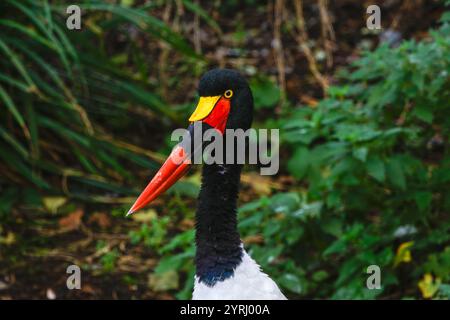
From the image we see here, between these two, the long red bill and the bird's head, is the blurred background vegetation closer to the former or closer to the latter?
the bird's head

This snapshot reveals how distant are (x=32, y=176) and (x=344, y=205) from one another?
2.02 m

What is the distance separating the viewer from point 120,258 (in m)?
5.48

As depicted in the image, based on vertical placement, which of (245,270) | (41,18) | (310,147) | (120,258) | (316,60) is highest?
(316,60)

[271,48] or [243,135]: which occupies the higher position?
[271,48]

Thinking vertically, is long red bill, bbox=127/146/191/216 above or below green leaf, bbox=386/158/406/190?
below

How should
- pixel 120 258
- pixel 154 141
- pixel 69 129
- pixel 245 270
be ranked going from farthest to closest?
pixel 154 141 < pixel 69 129 < pixel 120 258 < pixel 245 270

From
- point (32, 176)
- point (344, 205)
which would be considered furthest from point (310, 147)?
point (32, 176)

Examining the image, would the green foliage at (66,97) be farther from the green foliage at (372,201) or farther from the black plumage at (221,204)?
the black plumage at (221,204)

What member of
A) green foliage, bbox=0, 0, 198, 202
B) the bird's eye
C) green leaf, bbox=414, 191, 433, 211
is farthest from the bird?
green foliage, bbox=0, 0, 198, 202

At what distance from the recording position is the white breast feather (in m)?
3.26

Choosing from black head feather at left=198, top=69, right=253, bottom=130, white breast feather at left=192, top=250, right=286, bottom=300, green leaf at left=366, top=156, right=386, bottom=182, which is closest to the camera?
white breast feather at left=192, top=250, right=286, bottom=300

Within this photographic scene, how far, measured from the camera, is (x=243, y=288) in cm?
326

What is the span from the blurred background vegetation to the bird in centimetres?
104

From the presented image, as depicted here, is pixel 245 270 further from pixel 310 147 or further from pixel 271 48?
pixel 271 48
